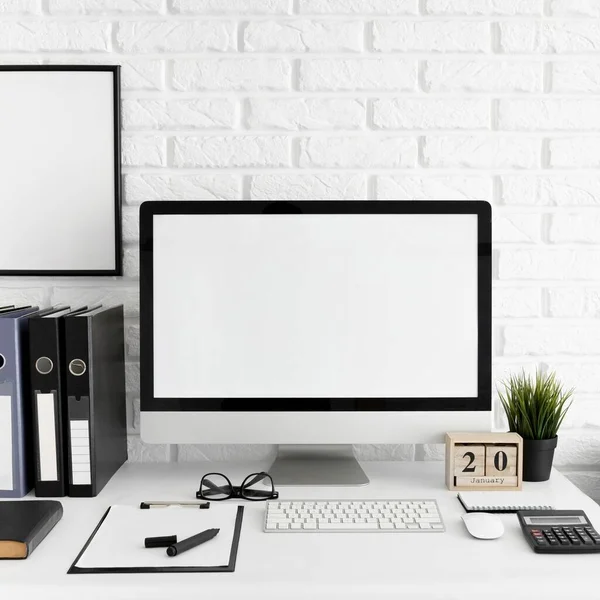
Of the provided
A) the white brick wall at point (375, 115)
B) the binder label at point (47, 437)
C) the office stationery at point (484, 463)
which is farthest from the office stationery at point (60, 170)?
the office stationery at point (484, 463)

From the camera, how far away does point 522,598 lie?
807mm

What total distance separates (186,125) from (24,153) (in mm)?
353

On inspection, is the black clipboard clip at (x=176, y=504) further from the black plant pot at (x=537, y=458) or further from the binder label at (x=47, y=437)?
the black plant pot at (x=537, y=458)

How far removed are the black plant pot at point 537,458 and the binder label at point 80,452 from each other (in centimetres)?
80

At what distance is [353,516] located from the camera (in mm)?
998

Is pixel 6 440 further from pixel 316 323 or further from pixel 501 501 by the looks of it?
pixel 501 501

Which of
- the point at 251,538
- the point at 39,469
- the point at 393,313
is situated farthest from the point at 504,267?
the point at 39,469

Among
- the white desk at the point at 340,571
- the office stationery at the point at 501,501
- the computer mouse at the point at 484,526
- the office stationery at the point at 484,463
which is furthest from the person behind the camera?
the office stationery at the point at 484,463

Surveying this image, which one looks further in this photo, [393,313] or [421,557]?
[393,313]

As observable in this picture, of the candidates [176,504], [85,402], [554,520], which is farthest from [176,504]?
[554,520]

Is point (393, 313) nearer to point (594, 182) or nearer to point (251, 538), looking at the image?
point (251, 538)

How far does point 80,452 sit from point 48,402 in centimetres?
10

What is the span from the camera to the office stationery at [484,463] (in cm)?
115

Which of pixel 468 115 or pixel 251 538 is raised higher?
pixel 468 115
